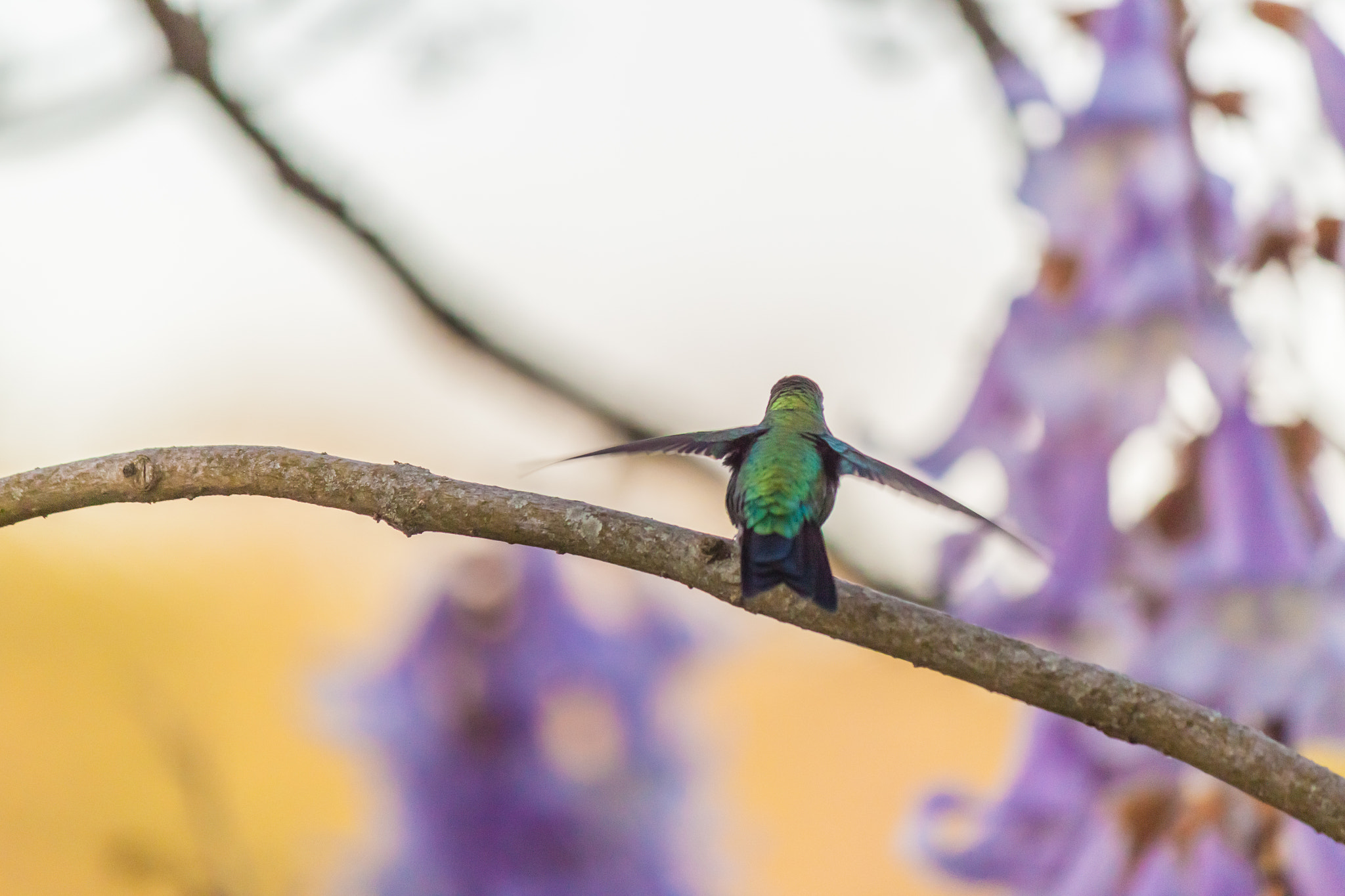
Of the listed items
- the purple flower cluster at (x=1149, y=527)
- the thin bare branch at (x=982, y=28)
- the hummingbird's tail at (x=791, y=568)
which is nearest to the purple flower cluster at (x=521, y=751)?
the purple flower cluster at (x=1149, y=527)

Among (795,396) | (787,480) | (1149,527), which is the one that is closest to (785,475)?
(787,480)

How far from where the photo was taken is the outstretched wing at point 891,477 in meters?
0.60

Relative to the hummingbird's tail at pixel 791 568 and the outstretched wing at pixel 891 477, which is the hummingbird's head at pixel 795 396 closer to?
the outstretched wing at pixel 891 477

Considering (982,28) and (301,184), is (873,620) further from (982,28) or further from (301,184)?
(982,28)

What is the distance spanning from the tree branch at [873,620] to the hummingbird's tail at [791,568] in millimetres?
10

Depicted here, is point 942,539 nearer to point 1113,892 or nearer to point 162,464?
point 1113,892

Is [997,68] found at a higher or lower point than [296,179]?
higher

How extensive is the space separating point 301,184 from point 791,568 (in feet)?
1.93

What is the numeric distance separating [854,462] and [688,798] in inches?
38.7

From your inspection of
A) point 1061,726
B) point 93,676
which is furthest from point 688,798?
point 93,676

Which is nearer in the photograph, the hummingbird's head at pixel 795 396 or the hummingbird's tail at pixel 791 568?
the hummingbird's tail at pixel 791 568

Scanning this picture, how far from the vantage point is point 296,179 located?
975 mm

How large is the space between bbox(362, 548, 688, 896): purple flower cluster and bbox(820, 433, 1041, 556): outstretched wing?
0.77 meters

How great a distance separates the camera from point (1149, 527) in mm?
937
